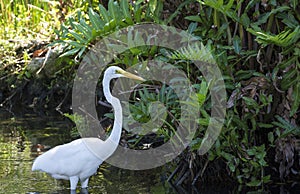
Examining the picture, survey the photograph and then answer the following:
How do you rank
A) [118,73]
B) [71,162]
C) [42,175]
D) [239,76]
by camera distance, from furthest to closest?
[42,175] < [71,162] < [118,73] < [239,76]

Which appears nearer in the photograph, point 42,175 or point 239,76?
point 239,76

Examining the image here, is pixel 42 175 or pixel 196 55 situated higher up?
pixel 196 55

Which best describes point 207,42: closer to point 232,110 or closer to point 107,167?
point 232,110

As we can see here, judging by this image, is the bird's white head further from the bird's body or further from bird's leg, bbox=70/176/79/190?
bird's leg, bbox=70/176/79/190

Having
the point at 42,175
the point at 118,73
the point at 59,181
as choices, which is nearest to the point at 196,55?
the point at 118,73

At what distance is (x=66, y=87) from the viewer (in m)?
10.5

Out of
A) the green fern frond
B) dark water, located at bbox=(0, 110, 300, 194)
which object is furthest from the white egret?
the green fern frond

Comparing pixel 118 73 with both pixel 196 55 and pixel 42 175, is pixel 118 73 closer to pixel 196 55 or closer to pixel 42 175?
pixel 196 55

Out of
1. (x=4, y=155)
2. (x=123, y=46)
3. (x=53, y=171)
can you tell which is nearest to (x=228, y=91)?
(x=123, y=46)

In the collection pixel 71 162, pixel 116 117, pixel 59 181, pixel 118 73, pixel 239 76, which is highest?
pixel 118 73

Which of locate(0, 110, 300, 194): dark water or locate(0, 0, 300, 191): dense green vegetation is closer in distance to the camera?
locate(0, 0, 300, 191): dense green vegetation

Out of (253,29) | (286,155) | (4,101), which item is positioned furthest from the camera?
(4,101)

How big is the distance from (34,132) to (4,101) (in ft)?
8.05

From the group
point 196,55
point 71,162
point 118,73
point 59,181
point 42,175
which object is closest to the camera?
point 196,55
